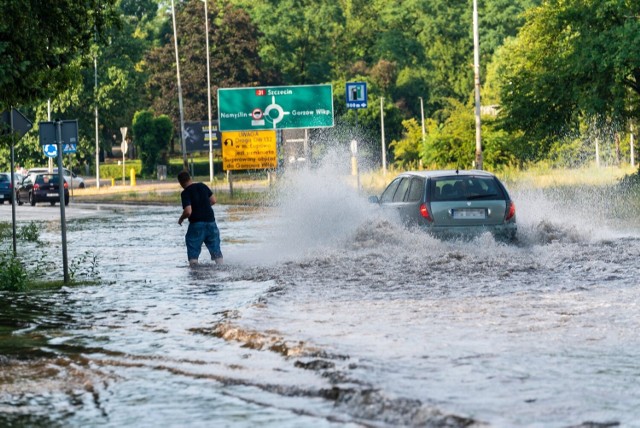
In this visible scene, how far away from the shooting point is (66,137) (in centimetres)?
1964

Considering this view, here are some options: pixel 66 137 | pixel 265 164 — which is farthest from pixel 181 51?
pixel 66 137

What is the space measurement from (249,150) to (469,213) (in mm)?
33517

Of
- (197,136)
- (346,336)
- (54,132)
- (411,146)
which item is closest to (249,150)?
(411,146)

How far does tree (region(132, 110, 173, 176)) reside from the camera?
9144 cm

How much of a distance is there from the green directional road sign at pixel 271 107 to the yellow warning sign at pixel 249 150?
1.16 meters

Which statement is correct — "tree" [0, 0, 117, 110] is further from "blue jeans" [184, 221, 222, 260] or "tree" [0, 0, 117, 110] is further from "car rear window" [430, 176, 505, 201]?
"car rear window" [430, 176, 505, 201]

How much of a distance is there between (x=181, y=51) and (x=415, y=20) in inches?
1172

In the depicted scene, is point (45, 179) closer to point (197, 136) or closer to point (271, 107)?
point (271, 107)

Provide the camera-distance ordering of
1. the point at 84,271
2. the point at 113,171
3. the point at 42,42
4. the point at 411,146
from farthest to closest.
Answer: the point at 113,171 < the point at 411,146 < the point at 84,271 < the point at 42,42

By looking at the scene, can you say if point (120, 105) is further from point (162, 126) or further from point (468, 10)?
point (468, 10)

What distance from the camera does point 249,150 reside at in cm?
5456

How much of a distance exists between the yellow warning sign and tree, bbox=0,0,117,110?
32006mm

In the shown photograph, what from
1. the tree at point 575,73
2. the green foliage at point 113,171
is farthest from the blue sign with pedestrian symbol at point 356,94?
the green foliage at point 113,171

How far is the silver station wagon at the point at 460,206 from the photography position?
21453 millimetres
